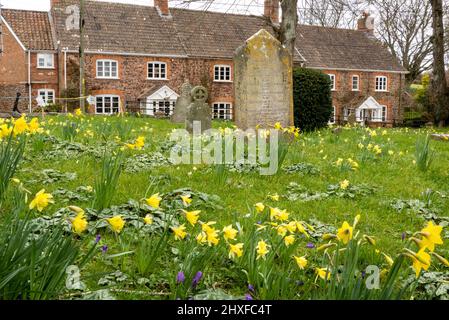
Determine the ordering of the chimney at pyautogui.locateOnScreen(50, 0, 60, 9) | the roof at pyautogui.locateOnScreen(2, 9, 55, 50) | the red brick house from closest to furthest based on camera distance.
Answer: the red brick house < the roof at pyautogui.locateOnScreen(2, 9, 55, 50) < the chimney at pyautogui.locateOnScreen(50, 0, 60, 9)

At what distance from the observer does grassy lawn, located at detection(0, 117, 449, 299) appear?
2807mm

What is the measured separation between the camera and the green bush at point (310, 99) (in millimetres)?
13922

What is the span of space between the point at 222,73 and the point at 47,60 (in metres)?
12.1

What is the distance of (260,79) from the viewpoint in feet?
31.7

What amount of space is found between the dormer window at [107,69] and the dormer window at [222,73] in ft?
23.9

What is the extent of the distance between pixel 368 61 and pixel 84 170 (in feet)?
126

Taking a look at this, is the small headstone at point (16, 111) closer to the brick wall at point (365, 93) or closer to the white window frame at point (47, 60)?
the white window frame at point (47, 60)

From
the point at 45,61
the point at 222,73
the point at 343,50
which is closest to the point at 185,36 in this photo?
the point at 222,73

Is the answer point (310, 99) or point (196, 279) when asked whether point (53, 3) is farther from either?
point (196, 279)

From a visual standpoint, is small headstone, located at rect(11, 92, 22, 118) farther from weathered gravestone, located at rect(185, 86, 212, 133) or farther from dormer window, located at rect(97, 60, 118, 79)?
dormer window, located at rect(97, 60, 118, 79)

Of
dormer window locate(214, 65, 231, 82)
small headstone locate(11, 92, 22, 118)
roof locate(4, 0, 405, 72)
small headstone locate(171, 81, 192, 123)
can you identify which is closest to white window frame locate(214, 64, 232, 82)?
dormer window locate(214, 65, 231, 82)

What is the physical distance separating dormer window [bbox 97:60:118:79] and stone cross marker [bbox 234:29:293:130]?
23.5 m

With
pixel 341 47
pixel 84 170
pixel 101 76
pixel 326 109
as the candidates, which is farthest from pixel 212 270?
pixel 341 47
